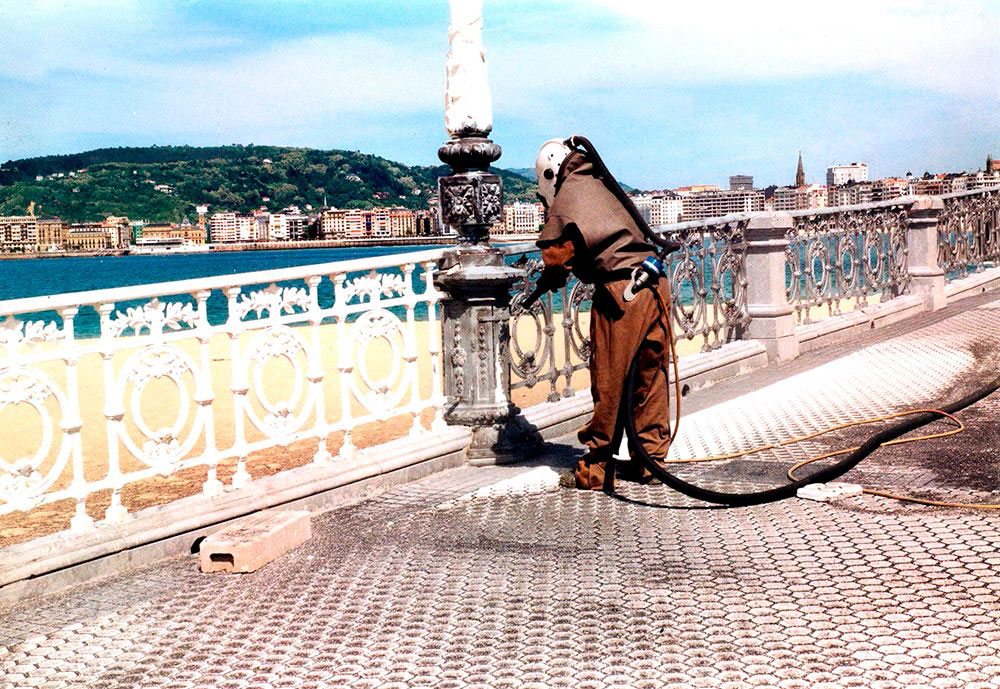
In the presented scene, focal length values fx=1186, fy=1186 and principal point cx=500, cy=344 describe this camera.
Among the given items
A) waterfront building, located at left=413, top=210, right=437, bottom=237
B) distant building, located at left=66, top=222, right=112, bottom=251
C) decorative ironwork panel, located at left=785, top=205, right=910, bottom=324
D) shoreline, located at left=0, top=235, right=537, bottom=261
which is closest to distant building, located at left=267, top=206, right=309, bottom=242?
shoreline, located at left=0, top=235, right=537, bottom=261

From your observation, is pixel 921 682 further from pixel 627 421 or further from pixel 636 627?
pixel 627 421

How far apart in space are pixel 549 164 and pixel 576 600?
3010mm

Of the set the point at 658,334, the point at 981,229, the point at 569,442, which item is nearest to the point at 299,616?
the point at 658,334

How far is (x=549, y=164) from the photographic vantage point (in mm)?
6945

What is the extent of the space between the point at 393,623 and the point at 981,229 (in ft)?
52.6

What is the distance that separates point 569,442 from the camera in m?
8.48

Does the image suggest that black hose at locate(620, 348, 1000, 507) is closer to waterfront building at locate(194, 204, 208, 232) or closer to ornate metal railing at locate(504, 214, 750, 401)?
ornate metal railing at locate(504, 214, 750, 401)

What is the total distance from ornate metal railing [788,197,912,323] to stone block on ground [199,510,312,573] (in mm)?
7723

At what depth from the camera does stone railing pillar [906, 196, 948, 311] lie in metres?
15.5

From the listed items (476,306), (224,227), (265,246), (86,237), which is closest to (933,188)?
(476,306)

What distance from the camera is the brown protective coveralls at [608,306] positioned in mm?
6688

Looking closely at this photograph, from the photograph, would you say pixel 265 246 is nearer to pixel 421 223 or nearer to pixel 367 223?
pixel 367 223

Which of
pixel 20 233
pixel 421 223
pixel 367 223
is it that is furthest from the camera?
pixel 20 233

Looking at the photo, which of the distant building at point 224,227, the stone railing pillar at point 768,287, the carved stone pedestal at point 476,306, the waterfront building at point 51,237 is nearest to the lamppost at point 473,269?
the carved stone pedestal at point 476,306
